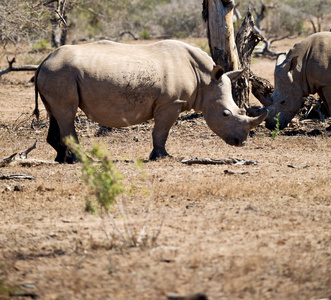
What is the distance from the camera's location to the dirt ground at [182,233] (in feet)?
13.2

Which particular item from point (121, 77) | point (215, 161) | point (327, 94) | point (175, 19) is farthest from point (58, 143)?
point (175, 19)

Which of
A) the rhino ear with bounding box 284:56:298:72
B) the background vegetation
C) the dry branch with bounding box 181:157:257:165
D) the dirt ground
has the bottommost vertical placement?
the background vegetation

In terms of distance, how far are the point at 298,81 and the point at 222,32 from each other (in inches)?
69.0

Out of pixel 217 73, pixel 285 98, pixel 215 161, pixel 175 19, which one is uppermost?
pixel 217 73

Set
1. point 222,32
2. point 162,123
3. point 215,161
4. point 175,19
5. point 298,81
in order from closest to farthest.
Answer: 1. point 215,161
2. point 162,123
3. point 222,32
4. point 298,81
5. point 175,19

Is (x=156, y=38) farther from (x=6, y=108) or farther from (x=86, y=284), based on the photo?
(x=86, y=284)

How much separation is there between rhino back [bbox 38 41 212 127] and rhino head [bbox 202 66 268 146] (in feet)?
1.10

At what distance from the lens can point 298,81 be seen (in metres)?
11.4

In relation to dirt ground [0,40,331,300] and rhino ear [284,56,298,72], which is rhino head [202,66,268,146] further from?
rhino ear [284,56,298,72]

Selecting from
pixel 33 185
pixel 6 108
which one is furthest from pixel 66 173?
pixel 6 108

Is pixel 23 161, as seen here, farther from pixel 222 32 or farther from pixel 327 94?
pixel 327 94

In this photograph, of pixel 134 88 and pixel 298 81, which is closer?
pixel 134 88

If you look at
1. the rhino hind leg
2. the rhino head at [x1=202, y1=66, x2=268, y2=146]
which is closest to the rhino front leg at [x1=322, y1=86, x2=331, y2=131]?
the rhino head at [x1=202, y1=66, x2=268, y2=146]

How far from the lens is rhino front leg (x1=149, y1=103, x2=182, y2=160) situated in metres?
8.64
